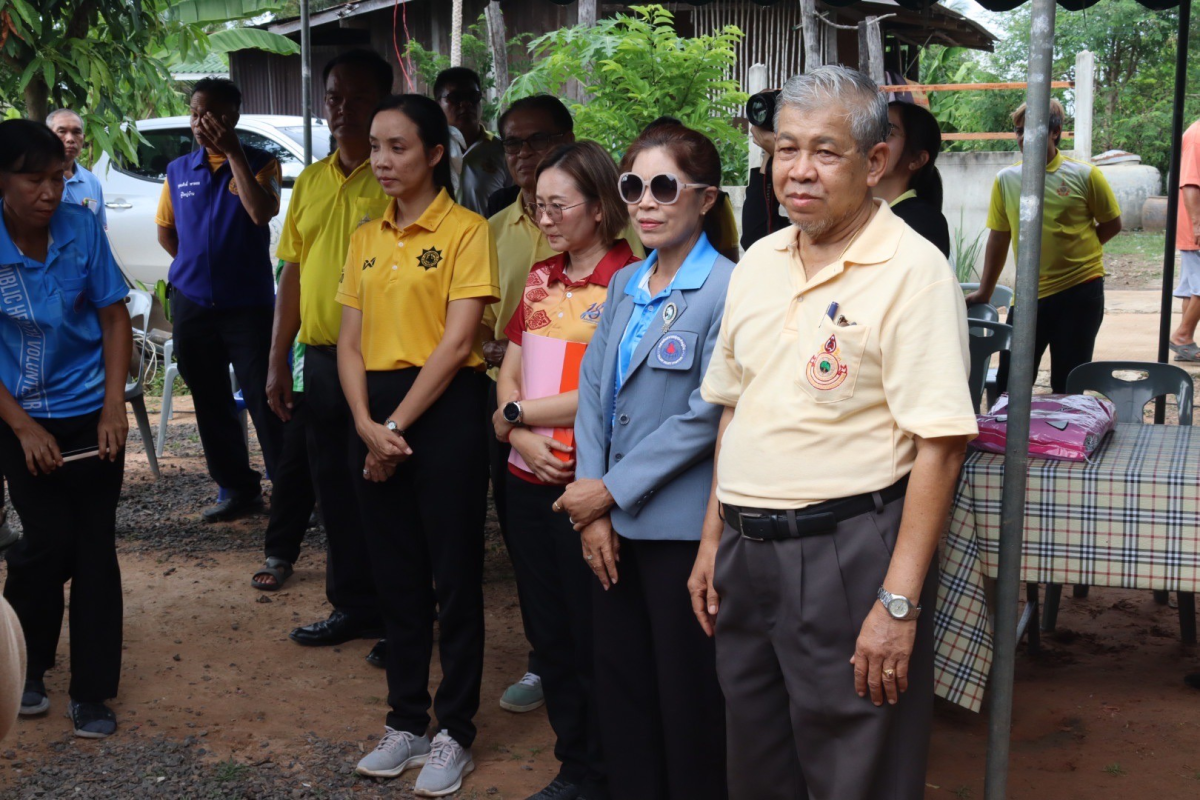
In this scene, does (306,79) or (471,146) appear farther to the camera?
(306,79)

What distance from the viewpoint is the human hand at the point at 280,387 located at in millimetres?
4516

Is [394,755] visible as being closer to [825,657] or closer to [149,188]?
[825,657]

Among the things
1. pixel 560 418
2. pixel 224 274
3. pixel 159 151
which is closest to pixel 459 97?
pixel 224 274

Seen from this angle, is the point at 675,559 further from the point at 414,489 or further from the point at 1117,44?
the point at 1117,44

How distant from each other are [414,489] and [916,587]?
162cm

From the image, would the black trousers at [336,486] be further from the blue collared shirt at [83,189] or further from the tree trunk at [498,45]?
the tree trunk at [498,45]

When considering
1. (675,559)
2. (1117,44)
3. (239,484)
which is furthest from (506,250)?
(1117,44)

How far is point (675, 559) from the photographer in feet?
8.34

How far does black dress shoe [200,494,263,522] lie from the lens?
19.4 ft

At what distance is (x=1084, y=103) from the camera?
1187 cm

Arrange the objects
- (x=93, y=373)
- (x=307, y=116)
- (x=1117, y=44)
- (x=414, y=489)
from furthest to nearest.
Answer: (x=1117, y=44)
(x=307, y=116)
(x=93, y=373)
(x=414, y=489)

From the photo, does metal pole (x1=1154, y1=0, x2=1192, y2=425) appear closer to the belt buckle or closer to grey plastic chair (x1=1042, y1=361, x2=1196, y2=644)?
grey plastic chair (x1=1042, y1=361, x2=1196, y2=644)

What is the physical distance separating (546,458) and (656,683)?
60 cm

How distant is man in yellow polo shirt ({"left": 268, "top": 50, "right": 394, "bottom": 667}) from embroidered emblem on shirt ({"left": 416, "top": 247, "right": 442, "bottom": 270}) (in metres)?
0.42
